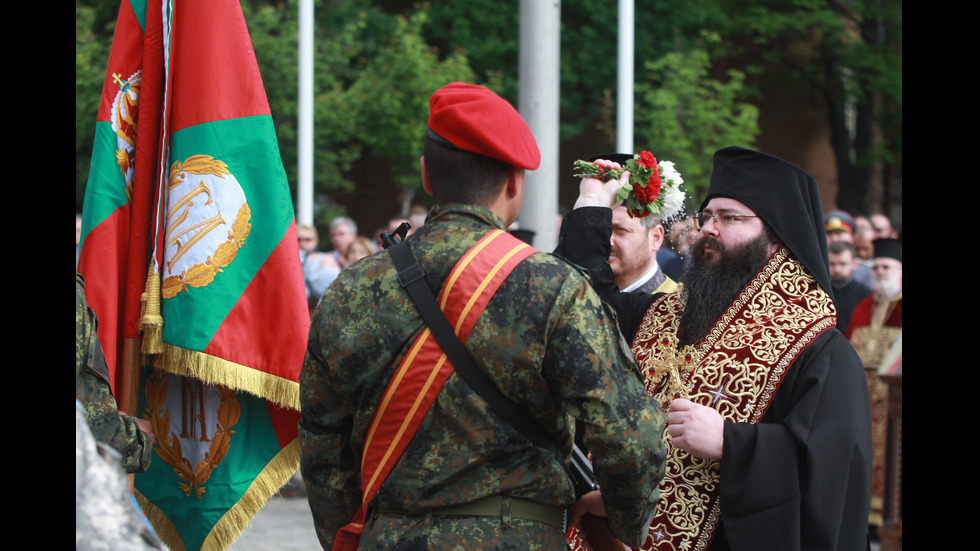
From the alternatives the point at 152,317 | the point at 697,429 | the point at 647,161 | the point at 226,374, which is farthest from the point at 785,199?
the point at 152,317

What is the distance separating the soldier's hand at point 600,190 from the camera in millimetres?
3252

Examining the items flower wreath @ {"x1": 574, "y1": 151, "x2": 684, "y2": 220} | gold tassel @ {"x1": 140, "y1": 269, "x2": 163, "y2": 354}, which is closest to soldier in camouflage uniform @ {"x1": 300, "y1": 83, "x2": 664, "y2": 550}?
flower wreath @ {"x1": 574, "y1": 151, "x2": 684, "y2": 220}

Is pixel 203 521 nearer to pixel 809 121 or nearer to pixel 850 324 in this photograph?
pixel 850 324

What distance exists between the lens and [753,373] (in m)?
3.16

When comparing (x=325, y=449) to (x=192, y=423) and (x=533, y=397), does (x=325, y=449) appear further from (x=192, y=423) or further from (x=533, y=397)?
(x=192, y=423)

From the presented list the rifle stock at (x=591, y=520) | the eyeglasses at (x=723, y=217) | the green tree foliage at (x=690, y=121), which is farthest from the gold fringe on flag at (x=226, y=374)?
the green tree foliage at (x=690, y=121)

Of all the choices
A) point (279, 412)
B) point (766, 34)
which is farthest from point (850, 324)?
point (766, 34)

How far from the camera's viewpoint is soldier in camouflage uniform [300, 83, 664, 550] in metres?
2.26

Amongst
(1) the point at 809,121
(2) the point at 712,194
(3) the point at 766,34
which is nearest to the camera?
(2) the point at 712,194

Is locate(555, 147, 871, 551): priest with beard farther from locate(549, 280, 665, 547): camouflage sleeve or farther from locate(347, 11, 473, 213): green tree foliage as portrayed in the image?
locate(347, 11, 473, 213): green tree foliage

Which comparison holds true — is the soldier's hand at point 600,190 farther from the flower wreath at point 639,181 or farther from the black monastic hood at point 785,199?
the black monastic hood at point 785,199

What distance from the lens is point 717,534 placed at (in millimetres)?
3127

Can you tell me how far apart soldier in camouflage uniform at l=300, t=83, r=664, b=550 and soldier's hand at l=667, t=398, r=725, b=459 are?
0.65 m
